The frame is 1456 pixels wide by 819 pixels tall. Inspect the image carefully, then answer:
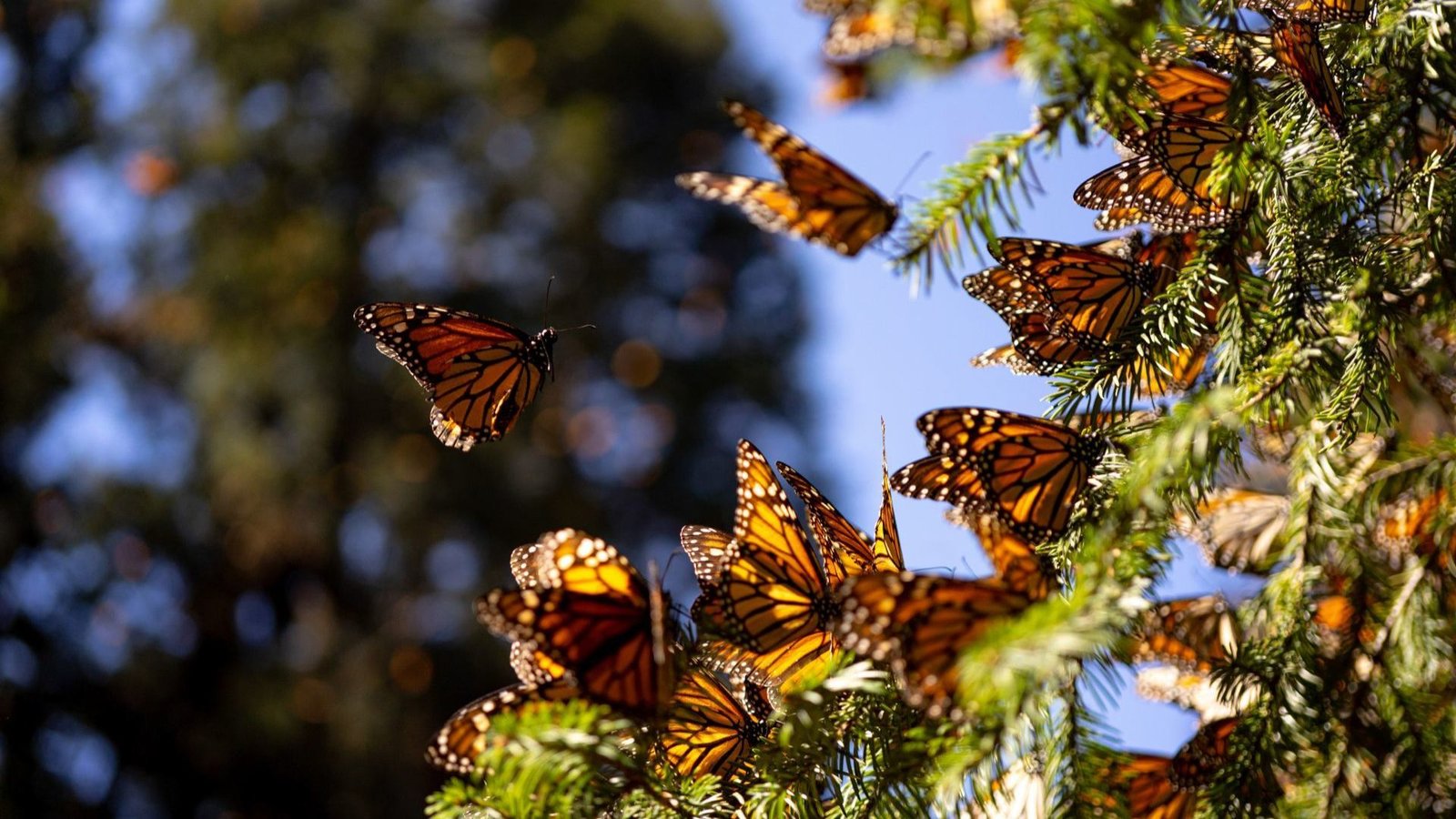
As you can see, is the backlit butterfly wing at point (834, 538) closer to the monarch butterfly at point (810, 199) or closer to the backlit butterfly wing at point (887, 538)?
the backlit butterfly wing at point (887, 538)

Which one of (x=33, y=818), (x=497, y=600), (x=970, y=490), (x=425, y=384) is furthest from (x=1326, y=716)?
(x=33, y=818)

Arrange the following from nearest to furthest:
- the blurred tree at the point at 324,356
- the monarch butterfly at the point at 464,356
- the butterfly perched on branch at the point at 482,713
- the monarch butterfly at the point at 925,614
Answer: the monarch butterfly at the point at 925,614 → the butterfly perched on branch at the point at 482,713 → the monarch butterfly at the point at 464,356 → the blurred tree at the point at 324,356

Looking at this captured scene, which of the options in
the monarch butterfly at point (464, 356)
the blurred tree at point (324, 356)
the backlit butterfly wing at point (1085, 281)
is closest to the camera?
the backlit butterfly wing at point (1085, 281)

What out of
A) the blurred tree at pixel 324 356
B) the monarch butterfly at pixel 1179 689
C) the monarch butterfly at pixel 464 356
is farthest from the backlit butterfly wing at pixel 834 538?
the blurred tree at pixel 324 356

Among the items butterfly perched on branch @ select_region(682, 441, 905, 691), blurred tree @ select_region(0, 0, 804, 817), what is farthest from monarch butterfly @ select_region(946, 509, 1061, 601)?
blurred tree @ select_region(0, 0, 804, 817)

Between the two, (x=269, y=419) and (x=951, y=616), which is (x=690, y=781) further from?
(x=269, y=419)

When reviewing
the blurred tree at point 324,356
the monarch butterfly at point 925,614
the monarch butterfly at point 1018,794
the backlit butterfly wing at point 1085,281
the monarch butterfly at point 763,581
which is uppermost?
the blurred tree at point 324,356

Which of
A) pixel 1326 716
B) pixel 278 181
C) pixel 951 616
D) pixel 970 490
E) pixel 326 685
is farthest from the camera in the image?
pixel 278 181

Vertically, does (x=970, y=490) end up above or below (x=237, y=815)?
below
